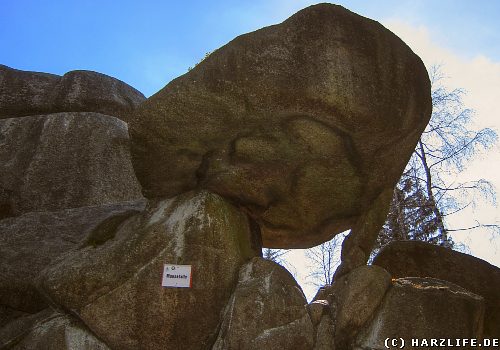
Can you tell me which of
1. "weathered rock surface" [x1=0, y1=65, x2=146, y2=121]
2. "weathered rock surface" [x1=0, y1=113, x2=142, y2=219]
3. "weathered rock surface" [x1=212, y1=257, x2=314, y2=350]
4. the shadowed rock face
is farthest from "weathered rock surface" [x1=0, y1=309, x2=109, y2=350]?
"weathered rock surface" [x1=0, y1=65, x2=146, y2=121]

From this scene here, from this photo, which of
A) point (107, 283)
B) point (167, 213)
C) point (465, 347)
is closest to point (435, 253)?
point (465, 347)

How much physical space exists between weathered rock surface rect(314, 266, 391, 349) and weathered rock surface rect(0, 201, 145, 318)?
241 cm

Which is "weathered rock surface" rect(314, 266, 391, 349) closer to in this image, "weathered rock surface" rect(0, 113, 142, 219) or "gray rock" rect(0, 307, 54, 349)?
"gray rock" rect(0, 307, 54, 349)

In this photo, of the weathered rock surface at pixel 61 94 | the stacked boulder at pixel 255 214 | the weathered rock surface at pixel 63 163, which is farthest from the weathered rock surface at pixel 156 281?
the weathered rock surface at pixel 61 94

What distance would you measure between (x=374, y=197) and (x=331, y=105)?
4.67 feet

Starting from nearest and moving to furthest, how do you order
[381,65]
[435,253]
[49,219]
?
[381,65] < [435,253] < [49,219]

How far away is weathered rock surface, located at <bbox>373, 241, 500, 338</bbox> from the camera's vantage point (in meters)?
5.59

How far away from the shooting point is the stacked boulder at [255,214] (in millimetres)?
4113

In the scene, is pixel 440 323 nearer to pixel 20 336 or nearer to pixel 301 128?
pixel 301 128

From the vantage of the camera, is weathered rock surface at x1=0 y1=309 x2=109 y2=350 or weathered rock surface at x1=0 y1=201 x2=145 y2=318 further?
weathered rock surface at x1=0 y1=201 x2=145 y2=318

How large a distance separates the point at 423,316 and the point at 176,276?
80.5 inches

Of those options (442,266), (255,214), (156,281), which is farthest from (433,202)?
(156,281)

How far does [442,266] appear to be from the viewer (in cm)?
579

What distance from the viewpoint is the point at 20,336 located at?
14.9 feet
